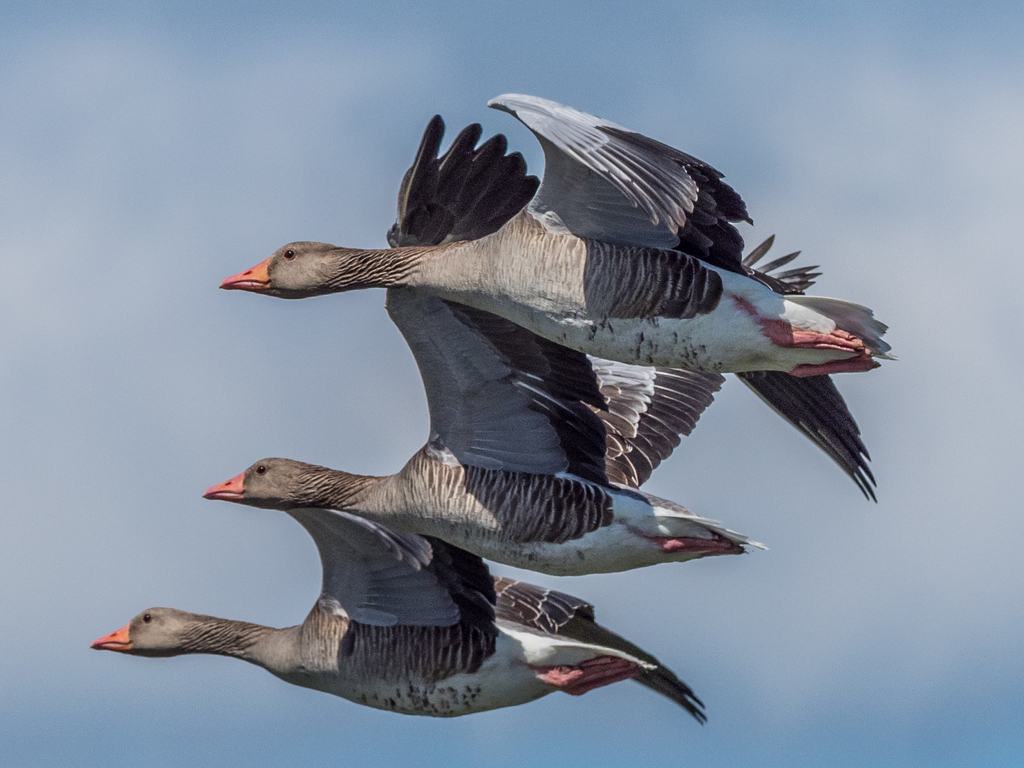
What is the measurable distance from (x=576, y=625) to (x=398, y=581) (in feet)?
6.14

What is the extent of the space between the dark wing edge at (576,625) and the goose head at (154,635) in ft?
8.31

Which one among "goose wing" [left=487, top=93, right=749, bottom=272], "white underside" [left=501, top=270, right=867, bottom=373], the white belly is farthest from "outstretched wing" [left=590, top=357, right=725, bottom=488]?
"goose wing" [left=487, top=93, right=749, bottom=272]

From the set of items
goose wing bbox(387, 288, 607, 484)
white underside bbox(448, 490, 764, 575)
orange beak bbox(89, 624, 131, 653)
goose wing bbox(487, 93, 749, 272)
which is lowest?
orange beak bbox(89, 624, 131, 653)

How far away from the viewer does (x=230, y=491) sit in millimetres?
14852

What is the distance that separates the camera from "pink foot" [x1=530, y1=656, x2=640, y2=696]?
14.3 meters

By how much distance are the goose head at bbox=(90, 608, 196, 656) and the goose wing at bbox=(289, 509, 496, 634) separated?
161 cm

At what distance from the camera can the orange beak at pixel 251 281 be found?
14383 mm

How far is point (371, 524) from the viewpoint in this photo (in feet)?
47.6

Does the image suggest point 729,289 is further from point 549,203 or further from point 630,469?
point 630,469

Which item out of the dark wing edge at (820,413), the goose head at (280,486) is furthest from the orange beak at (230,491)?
the dark wing edge at (820,413)

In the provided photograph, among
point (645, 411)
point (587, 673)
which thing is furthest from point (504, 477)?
point (645, 411)

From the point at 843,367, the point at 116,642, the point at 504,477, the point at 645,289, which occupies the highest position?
the point at 645,289

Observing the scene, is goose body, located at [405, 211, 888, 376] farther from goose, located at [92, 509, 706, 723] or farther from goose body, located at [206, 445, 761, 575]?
goose, located at [92, 509, 706, 723]

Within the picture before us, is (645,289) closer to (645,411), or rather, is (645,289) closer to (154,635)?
(645,411)
